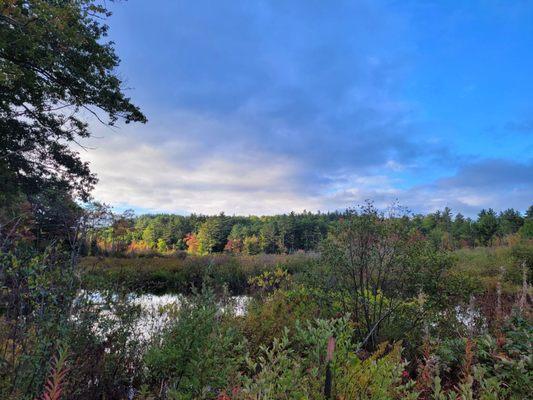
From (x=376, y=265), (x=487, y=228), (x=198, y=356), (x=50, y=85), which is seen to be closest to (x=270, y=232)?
(x=487, y=228)

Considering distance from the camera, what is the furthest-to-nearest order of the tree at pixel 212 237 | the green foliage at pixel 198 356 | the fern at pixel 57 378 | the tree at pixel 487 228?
the tree at pixel 212 237
the tree at pixel 487 228
the green foliage at pixel 198 356
the fern at pixel 57 378

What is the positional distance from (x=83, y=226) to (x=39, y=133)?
11176 mm

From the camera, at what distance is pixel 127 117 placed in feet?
38.4

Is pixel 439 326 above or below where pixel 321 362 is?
below

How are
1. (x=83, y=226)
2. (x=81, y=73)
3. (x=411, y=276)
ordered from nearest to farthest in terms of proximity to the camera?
(x=83, y=226) → (x=411, y=276) → (x=81, y=73)

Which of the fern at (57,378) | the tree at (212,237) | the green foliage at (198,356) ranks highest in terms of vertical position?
the tree at (212,237)

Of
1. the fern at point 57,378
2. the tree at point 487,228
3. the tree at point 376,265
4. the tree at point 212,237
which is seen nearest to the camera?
the fern at point 57,378

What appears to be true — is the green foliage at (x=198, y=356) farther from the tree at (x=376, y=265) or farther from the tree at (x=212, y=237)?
the tree at (x=212, y=237)

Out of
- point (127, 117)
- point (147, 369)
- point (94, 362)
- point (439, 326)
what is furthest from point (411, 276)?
point (127, 117)

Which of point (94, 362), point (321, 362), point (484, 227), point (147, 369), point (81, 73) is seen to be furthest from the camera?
point (484, 227)

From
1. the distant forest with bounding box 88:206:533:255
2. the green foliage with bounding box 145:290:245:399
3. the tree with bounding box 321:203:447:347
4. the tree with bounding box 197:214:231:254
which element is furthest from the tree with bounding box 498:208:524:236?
the tree with bounding box 197:214:231:254

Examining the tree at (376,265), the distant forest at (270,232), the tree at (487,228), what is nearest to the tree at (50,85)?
the tree at (376,265)

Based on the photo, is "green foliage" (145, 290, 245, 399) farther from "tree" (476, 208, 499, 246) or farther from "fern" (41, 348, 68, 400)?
"tree" (476, 208, 499, 246)

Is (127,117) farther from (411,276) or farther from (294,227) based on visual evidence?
(294,227)
